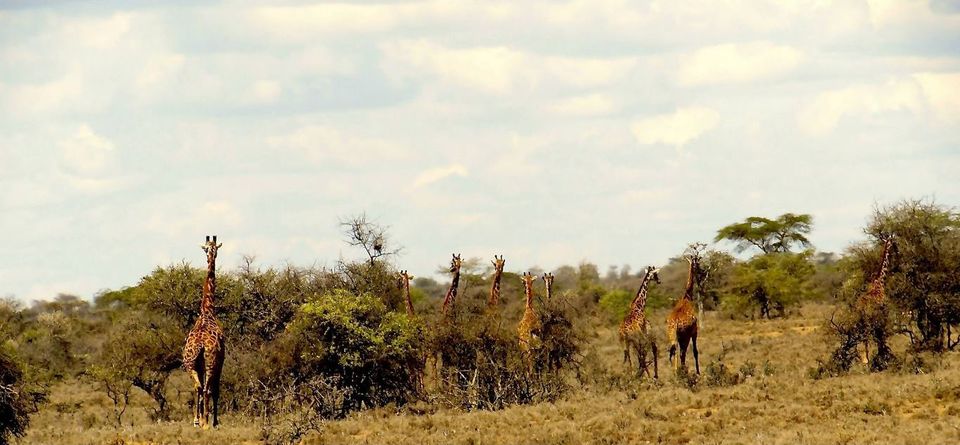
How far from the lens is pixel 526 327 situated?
34688mm

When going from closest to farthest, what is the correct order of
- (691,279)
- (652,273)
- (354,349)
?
(354,349) < (691,279) < (652,273)

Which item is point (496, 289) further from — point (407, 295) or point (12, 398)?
point (12, 398)

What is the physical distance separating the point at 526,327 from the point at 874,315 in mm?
9831

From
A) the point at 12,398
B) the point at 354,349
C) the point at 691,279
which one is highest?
the point at 691,279

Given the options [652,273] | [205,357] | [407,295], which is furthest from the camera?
[652,273]

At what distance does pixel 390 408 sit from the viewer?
30969 mm

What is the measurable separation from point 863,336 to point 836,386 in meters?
4.72

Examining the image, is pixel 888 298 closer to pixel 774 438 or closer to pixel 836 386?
pixel 836 386

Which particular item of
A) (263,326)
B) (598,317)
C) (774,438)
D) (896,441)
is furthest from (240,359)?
(598,317)

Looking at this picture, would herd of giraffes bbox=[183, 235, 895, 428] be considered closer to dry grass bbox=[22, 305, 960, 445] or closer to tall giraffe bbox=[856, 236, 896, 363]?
tall giraffe bbox=[856, 236, 896, 363]

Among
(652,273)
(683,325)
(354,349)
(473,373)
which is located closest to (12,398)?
(354,349)

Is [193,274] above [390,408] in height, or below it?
above

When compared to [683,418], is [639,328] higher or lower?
higher

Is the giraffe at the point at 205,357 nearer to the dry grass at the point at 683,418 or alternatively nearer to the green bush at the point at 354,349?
the dry grass at the point at 683,418
